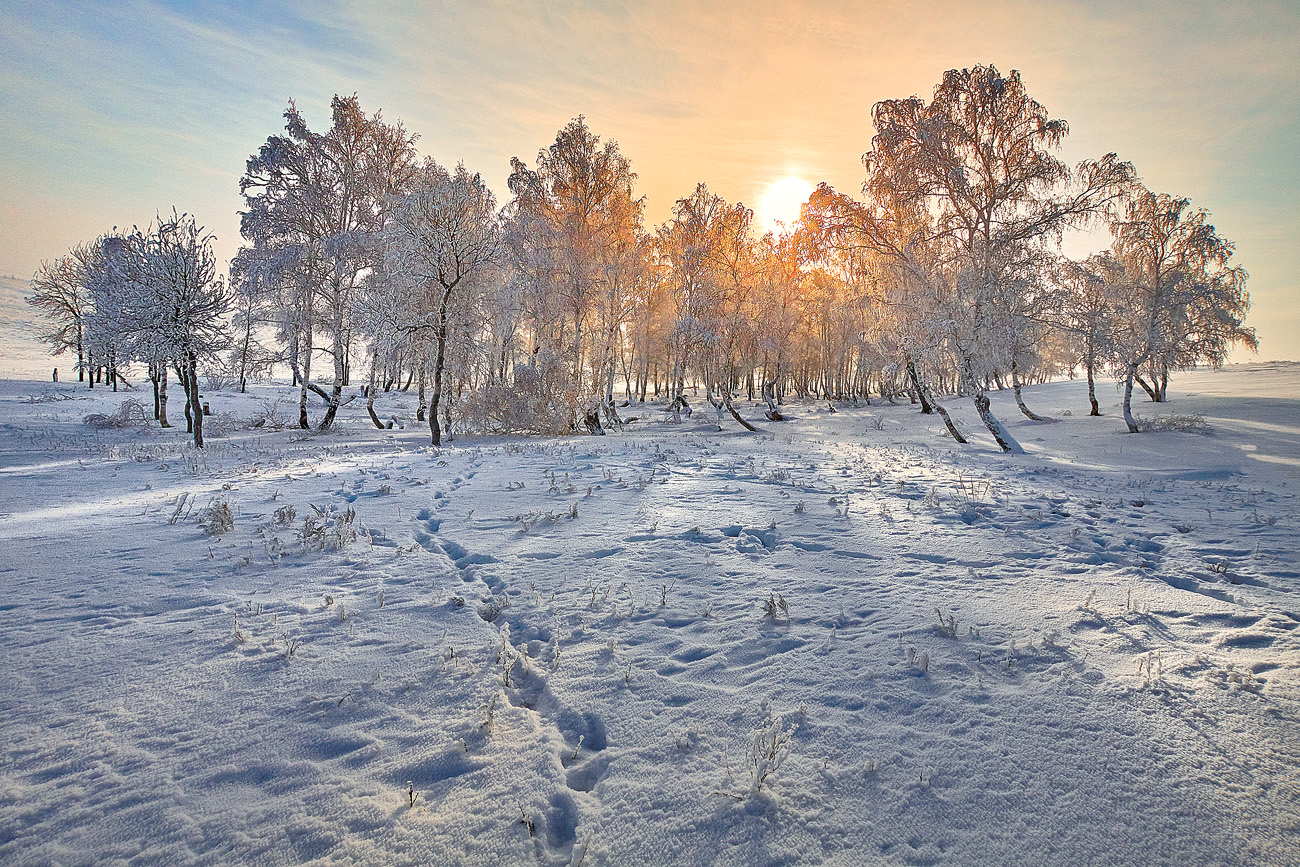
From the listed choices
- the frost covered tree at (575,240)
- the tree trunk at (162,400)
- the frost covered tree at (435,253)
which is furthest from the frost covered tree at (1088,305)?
the tree trunk at (162,400)

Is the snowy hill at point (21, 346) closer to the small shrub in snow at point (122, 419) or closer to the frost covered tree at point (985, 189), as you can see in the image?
the small shrub in snow at point (122, 419)

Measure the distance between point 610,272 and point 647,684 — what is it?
1939 cm

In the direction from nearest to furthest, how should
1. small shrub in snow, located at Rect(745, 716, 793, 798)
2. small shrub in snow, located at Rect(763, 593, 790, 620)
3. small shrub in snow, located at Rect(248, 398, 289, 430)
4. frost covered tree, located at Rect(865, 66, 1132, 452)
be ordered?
1. small shrub in snow, located at Rect(745, 716, 793, 798)
2. small shrub in snow, located at Rect(763, 593, 790, 620)
3. frost covered tree, located at Rect(865, 66, 1132, 452)
4. small shrub in snow, located at Rect(248, 398, 289, 430)

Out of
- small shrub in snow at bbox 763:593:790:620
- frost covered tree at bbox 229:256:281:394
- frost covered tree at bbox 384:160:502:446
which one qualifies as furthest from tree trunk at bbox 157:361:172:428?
small shrub in snow at bbox 763:593:790:620

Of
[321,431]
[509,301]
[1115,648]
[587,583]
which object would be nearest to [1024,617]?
[1115,648]

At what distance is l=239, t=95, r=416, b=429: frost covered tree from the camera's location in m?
19.5

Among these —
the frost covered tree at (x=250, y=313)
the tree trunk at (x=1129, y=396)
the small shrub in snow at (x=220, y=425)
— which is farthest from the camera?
the small shrub in snow at (x=220, y=425)

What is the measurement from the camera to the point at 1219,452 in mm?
13719

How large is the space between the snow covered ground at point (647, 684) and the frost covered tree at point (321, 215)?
1549 centimetres

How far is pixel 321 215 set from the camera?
801 inches

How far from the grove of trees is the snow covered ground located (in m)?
10.7

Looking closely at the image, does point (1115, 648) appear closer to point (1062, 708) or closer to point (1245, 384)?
point (1062, 708)

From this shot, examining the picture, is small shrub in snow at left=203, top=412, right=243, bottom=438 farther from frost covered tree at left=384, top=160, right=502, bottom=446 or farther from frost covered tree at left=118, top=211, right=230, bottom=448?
frost covered tree at left=384, top=160, right=502, bottom=446

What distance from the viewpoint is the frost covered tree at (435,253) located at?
16.5 metres
